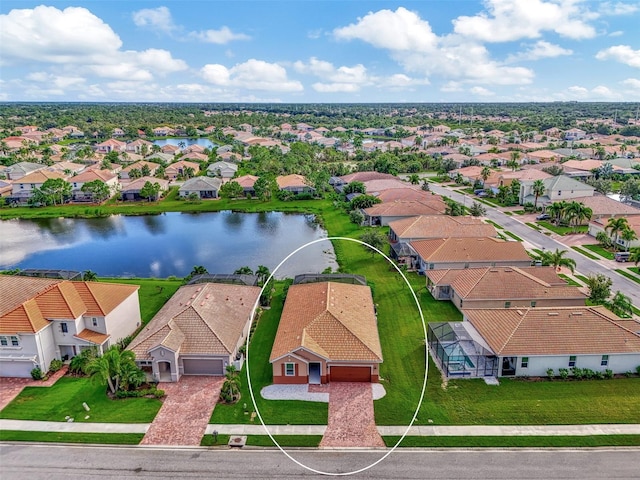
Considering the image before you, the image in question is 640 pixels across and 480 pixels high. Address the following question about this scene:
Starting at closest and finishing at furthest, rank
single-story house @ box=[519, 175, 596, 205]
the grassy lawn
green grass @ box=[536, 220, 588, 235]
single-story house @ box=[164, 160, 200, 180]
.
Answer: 1. the grassy lawn
2. green grass @ box=[536, 220, 588, 235]
3. single-story house @ box=[519, 175, 596, 205]
4. single-story house @ box=[164, 160, 200, 180]

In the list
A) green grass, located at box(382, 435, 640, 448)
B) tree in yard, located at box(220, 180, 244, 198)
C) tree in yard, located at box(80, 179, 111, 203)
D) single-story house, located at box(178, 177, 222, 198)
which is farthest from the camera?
single-story house, located at box(178, 177, 222, 198)

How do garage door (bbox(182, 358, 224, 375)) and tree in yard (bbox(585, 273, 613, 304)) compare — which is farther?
tree in yard (bbox(585, 273, 613, 304))

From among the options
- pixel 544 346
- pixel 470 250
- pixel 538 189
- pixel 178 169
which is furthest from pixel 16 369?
pixel 178 169

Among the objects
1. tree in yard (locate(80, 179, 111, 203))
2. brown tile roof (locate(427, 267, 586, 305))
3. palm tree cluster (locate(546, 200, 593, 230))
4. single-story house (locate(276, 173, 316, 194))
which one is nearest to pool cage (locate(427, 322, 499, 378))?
brown tile roof (locate(427, 267, 586, 305))

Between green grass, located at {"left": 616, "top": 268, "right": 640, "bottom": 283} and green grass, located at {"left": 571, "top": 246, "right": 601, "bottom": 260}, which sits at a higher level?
green grass, located at {"left": 571, "top": 246, "right": 601, "bottom": 260}

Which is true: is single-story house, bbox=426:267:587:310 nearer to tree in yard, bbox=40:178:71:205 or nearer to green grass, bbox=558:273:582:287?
green grass, bbox=558:273:582:287

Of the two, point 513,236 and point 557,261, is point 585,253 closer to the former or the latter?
point 513,236

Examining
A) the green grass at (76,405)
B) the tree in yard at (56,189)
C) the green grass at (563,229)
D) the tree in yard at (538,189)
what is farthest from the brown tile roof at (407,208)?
the tree in yard at (56,189)

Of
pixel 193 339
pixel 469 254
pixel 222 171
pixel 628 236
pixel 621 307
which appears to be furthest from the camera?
pixel 222 171
